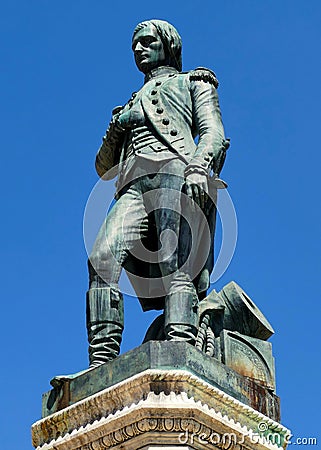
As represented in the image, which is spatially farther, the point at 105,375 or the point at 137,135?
the point at 137,135

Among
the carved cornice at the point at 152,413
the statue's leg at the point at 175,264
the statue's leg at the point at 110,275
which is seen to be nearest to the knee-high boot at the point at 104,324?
the statue's leg at the point at 110,275

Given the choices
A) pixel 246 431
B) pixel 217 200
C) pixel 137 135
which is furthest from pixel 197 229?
pixel 246 431

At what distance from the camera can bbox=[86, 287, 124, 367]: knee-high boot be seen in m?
10.2

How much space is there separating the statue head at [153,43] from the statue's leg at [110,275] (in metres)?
1.63

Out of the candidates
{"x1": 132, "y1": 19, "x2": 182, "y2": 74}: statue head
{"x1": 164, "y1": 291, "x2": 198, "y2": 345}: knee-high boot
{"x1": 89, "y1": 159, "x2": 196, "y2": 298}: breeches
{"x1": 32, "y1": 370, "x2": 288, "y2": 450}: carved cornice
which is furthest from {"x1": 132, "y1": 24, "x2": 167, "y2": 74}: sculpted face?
{"x1": 32, "y1": 370, "x2": 288, "y2": 450}: carved cornice

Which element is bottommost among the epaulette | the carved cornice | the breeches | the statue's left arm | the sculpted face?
the carved cornice

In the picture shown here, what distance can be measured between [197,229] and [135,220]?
59cm

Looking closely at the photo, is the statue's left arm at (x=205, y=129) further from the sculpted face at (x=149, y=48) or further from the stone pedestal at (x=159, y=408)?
the stone pedestal at (x=159, y=408)

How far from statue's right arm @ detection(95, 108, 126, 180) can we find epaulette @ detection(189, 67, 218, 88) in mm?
879

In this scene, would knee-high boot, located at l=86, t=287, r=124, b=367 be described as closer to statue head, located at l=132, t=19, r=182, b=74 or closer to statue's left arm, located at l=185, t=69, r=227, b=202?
statue's left arm, located at l=185, t=69, r=227, b=202

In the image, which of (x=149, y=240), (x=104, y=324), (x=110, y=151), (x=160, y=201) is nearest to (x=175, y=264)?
(x=149, y=240)

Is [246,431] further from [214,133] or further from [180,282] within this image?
[214,133]

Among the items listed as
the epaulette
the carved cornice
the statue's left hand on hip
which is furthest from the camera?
the epaulette

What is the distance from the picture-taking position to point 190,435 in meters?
9.38
